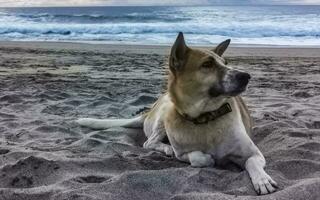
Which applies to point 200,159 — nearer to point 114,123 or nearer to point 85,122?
point 114,123

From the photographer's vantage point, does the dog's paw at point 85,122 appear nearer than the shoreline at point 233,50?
Yes

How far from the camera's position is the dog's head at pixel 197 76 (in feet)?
13.2

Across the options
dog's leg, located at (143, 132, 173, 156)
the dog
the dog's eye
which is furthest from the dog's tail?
the dog's eye

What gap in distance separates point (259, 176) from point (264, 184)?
138 mm

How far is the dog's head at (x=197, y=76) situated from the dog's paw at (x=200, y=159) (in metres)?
0.39

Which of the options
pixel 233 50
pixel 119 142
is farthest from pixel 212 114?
pixel 233 50

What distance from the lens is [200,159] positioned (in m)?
4.05

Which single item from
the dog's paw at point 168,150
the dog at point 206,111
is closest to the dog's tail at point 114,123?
the dog's paw at point 168,150

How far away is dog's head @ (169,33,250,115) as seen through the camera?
13.2 feet

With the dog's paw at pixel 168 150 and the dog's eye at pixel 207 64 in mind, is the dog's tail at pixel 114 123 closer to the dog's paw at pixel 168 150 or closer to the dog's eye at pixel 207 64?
the dog's paw at pixel 168 150

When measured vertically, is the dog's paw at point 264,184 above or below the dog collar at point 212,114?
below

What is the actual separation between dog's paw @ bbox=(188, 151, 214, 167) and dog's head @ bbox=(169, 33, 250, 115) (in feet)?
1.28

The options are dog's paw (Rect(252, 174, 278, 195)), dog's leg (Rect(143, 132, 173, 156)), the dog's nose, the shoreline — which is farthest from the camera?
the shoreline

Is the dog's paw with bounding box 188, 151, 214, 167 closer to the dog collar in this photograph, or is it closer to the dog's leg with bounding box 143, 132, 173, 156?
the dog collar
